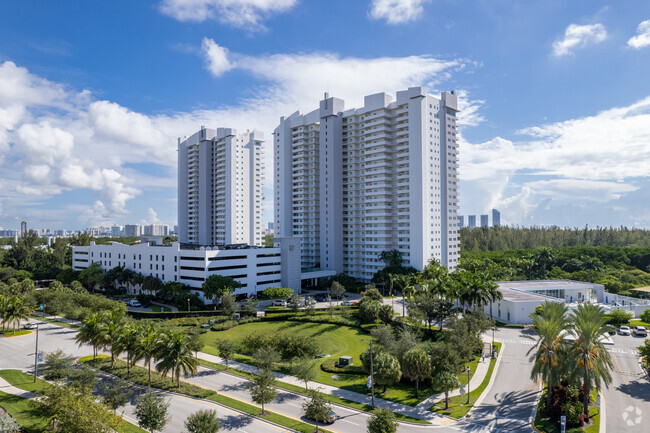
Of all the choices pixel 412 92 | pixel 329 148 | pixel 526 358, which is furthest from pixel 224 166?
pixel 526 358

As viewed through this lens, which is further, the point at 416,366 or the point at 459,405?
the point at 416,366

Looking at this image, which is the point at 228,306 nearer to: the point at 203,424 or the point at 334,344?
the point at 334,344

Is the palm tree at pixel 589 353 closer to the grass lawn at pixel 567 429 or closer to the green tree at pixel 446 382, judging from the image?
the grass lawn at pixel 567 429

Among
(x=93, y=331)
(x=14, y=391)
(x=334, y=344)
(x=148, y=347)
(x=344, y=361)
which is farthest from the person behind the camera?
(x=334, y=344)

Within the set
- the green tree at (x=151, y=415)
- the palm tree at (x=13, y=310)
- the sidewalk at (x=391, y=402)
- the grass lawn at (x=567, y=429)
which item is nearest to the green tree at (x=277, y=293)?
the sidewalk at (x=391, y=402)

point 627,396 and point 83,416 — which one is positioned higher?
point 83,416

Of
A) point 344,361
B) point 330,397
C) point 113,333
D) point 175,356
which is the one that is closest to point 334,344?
point 344,361

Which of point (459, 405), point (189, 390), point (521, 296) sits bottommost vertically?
point (459, 405)

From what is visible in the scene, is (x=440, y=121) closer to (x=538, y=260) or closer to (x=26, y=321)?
(x=538, y=260)

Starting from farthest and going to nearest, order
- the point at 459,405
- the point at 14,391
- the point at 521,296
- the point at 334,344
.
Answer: the point at 521,296, the point at 334,344, the point at 14,391, the point at 459,405
